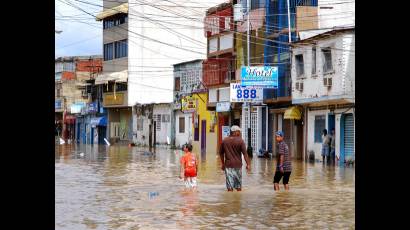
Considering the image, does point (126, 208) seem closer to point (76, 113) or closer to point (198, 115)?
point (198, 115)

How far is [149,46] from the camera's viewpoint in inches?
2889

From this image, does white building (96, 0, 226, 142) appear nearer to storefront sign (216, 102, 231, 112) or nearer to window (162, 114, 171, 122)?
window (162, 114, 171, 122)

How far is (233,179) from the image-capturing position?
1903cm

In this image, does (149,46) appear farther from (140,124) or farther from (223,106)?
(223,106)

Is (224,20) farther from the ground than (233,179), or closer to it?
farther from the ground

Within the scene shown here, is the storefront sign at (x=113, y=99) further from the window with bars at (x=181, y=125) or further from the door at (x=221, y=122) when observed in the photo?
the door at (x=221, y=122)

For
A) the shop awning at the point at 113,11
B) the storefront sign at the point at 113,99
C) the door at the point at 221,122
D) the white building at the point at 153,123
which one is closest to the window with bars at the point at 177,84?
the white building at the point at 153,123

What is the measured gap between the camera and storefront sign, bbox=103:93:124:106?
76250 millimetres

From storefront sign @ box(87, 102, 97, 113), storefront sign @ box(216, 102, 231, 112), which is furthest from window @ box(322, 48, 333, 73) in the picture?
storefront sign @ box(87, 102, 97, 113)

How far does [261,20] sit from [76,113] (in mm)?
48518

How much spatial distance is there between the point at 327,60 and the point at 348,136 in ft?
12.8

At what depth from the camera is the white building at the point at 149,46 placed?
7094 centimetres

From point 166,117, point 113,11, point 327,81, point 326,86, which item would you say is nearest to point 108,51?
point 113,11
